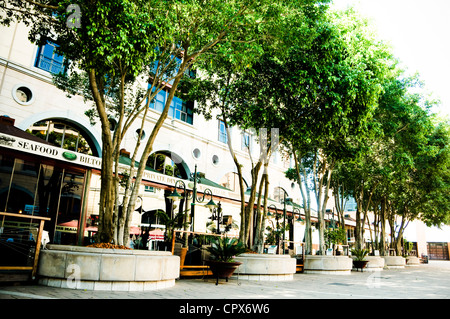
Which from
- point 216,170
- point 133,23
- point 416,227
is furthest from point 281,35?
point 416,227

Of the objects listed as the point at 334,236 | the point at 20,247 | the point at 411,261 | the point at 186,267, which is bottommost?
the point at 411,261

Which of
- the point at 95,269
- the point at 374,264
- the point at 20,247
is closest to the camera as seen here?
the point at 95,269

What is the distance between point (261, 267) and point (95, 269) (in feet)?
21.0

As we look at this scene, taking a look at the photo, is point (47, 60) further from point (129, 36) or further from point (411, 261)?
point (411, 261)

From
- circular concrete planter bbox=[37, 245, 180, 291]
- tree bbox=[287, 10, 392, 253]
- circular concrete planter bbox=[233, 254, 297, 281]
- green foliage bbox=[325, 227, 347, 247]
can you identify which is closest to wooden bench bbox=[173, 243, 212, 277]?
circular concrete planter bbox=[233, 254, 297, 281]

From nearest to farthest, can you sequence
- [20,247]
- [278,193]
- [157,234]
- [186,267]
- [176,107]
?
1. [20,247]
2. [186,267]
3. [157,234]
4. [176,107]
5. [278,193]

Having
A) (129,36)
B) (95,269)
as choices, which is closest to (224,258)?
(95,269)

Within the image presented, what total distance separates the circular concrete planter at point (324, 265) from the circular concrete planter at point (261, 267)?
16.5 feet

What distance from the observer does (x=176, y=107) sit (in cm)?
2306

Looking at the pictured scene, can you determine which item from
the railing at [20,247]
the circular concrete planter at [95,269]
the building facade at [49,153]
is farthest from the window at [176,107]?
the circular concrete planter at [95,269]

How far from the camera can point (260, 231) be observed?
13.5 m

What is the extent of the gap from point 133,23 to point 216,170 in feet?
58.3

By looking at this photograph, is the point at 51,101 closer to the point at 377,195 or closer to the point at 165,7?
the point at 165,7
